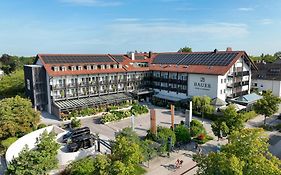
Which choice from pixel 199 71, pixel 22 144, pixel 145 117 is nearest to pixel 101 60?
pixel 145 117

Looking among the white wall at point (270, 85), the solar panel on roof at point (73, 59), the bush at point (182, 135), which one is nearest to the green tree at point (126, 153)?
the bush at point (182, 135)

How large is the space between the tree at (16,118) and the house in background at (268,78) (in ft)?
171

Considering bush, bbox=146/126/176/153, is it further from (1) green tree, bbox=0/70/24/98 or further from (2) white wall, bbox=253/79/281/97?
(2) white wall, bbox=253/79/281/97

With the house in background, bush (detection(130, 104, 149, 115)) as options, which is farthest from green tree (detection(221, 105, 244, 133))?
the house in background

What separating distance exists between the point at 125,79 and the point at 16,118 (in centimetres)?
2665

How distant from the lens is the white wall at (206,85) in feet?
152

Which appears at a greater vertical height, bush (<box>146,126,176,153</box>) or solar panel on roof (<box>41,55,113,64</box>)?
solar panel on roof (<box>41,55,113,64</box>)

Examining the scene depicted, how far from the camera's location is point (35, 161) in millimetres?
23344

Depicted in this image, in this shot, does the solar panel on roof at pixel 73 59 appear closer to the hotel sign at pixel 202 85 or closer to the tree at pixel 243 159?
the hotel sign at pixel 202 85

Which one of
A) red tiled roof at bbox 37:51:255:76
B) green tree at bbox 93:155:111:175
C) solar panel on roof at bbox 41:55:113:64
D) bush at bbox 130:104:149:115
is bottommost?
bush at bbox 130:104:149:115

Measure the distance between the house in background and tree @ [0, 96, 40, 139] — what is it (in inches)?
2055

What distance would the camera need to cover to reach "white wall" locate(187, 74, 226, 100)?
46312mm

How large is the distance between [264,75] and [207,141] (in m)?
38.2

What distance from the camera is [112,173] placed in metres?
19.3
